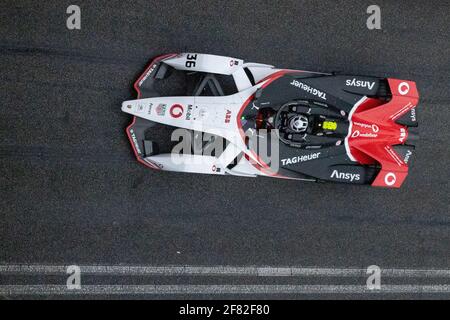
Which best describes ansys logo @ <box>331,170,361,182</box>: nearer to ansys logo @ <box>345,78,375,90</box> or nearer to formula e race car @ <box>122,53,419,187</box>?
formula e race car @ <box>122,53,419,187</box>

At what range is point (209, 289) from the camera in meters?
5.16

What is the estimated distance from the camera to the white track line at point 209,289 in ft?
16.2

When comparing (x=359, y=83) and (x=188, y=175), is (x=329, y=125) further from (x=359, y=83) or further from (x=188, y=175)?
(x=188, y=175)

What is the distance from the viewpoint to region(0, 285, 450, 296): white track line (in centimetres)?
495

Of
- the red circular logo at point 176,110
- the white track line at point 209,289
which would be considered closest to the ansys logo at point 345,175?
the white track line at point 209,289

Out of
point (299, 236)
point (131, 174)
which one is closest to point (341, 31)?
point (299, 236)

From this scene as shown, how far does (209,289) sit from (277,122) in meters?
2.04

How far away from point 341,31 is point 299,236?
2.42 m

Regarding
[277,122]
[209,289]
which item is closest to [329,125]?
[277,122]

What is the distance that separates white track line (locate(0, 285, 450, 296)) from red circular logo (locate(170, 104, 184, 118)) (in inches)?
75.4

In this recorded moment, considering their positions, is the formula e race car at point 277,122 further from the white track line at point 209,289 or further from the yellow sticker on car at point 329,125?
the white track line at point 209,289

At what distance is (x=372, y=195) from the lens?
5.35 m

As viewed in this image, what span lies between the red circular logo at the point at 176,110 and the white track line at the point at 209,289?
1916 mm
